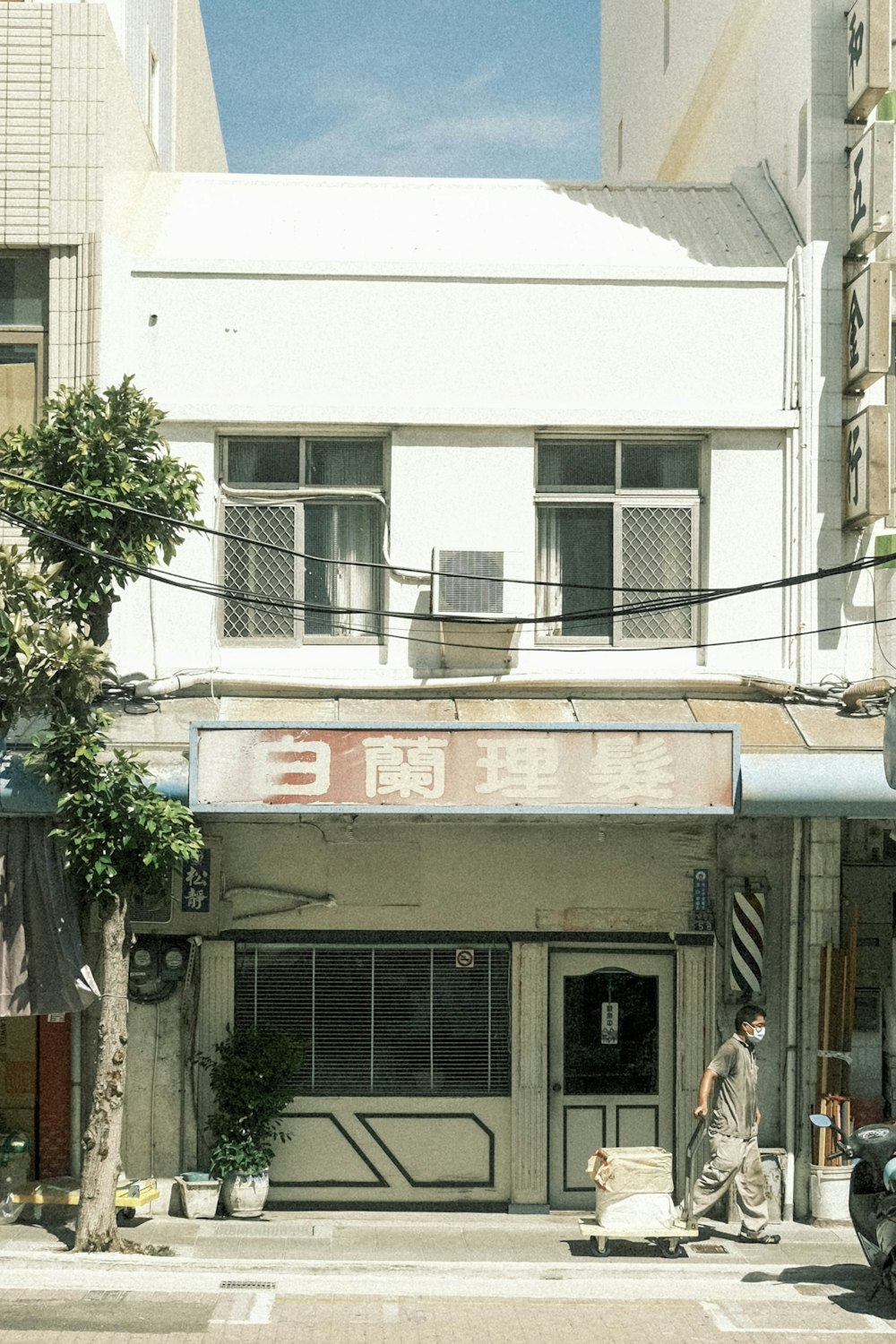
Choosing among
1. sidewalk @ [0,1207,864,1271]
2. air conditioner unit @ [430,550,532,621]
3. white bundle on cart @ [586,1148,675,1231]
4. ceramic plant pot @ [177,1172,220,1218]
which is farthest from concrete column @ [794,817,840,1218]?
ceramic plant pot @ [177,1172,220,1218]

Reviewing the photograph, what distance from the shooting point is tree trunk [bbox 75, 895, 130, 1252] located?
12195 millimetres

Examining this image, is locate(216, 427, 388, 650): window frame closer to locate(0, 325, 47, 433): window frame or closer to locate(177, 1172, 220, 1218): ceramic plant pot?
locate(0, 325, 47, 433): window frame

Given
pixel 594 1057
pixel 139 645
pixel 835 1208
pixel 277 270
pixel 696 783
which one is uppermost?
pixel 277 270

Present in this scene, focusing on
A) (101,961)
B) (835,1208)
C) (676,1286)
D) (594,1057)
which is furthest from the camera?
(594,1057)

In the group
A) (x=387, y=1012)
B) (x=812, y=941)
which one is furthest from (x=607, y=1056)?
(x=812, y=941)

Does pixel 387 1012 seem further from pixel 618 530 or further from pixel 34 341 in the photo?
pixel 34 341

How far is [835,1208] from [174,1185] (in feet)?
18.5

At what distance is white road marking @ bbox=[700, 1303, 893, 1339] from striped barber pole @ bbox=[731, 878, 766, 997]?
363cm

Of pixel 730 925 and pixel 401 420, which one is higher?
pixel 401 420

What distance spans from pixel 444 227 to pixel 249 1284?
9.98m

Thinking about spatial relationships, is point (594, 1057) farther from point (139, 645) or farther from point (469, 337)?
point (469, 337)

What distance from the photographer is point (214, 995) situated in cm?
1434

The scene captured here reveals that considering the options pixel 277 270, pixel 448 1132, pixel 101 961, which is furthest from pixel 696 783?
pixel 277 270

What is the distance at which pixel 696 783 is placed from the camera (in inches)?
513
